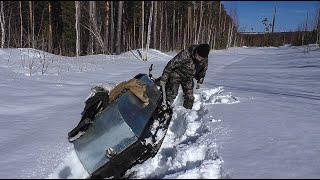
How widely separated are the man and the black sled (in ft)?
5.02

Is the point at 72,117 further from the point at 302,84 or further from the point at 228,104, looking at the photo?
the point at 302,84

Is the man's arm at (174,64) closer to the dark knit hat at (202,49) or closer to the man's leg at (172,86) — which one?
the man's leg at (172,86)

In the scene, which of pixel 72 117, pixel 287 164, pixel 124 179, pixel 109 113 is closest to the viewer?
pixel 287 164

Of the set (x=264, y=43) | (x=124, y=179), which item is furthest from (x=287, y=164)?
(x=264, y=43)

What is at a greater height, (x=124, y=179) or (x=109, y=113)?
(x=109, y=113)

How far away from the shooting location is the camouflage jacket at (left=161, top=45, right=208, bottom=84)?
20.0ft

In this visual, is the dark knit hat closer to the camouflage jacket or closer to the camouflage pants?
the camouflage jacket

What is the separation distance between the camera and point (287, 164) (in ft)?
11.3

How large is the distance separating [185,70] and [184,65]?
0.10 meters

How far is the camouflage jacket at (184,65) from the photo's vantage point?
611cm

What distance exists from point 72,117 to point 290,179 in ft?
12.4

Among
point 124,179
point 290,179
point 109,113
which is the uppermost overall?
point 109,113

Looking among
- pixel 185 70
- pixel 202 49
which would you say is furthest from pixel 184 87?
pixel 202 49

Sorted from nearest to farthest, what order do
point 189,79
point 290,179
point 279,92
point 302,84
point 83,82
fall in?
point 290,179 → point 189,79 → point 279,92 → point 302,84 → point 83,82
